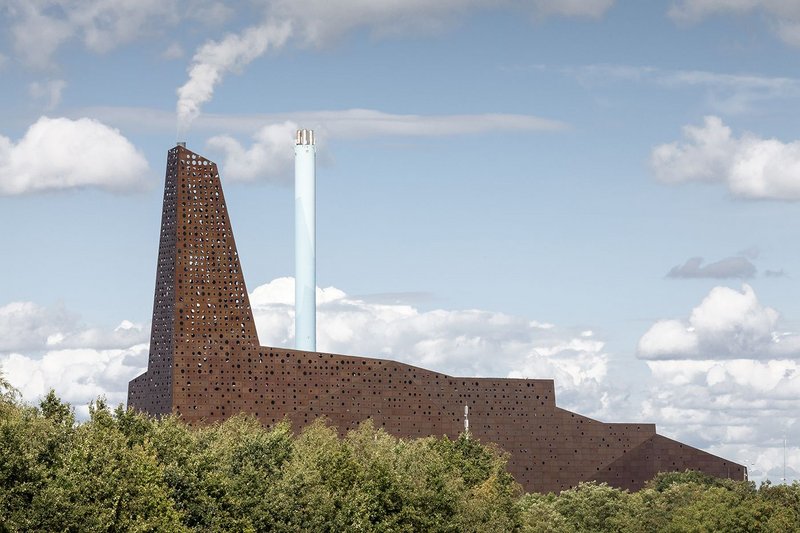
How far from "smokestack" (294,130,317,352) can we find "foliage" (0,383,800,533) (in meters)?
27.7

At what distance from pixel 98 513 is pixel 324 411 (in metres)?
66.4

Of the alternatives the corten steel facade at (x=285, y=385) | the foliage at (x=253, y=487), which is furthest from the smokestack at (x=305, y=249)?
the foliage at (x=253, y=487)

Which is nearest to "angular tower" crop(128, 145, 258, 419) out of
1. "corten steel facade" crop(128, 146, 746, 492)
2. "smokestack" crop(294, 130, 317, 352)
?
"corten steel facade" crop(128, 146, 746, 492)

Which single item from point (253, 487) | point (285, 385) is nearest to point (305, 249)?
point (285, 385)

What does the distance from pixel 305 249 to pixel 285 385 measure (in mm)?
14886

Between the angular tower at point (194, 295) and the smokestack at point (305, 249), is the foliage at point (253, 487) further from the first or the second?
the smokestack at point (305, 249)

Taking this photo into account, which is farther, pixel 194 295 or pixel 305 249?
pixel 305 249

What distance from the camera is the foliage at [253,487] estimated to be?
55438 millimetres

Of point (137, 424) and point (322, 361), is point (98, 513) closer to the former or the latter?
point (137, 424)

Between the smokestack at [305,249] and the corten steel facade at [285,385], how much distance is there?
737 cm

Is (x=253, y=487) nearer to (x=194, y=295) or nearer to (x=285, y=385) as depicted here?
(x=194, y=295)

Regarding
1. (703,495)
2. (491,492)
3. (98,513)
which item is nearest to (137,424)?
(98,513)

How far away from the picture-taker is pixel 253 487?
65.9 meters

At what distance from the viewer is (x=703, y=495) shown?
335ft
